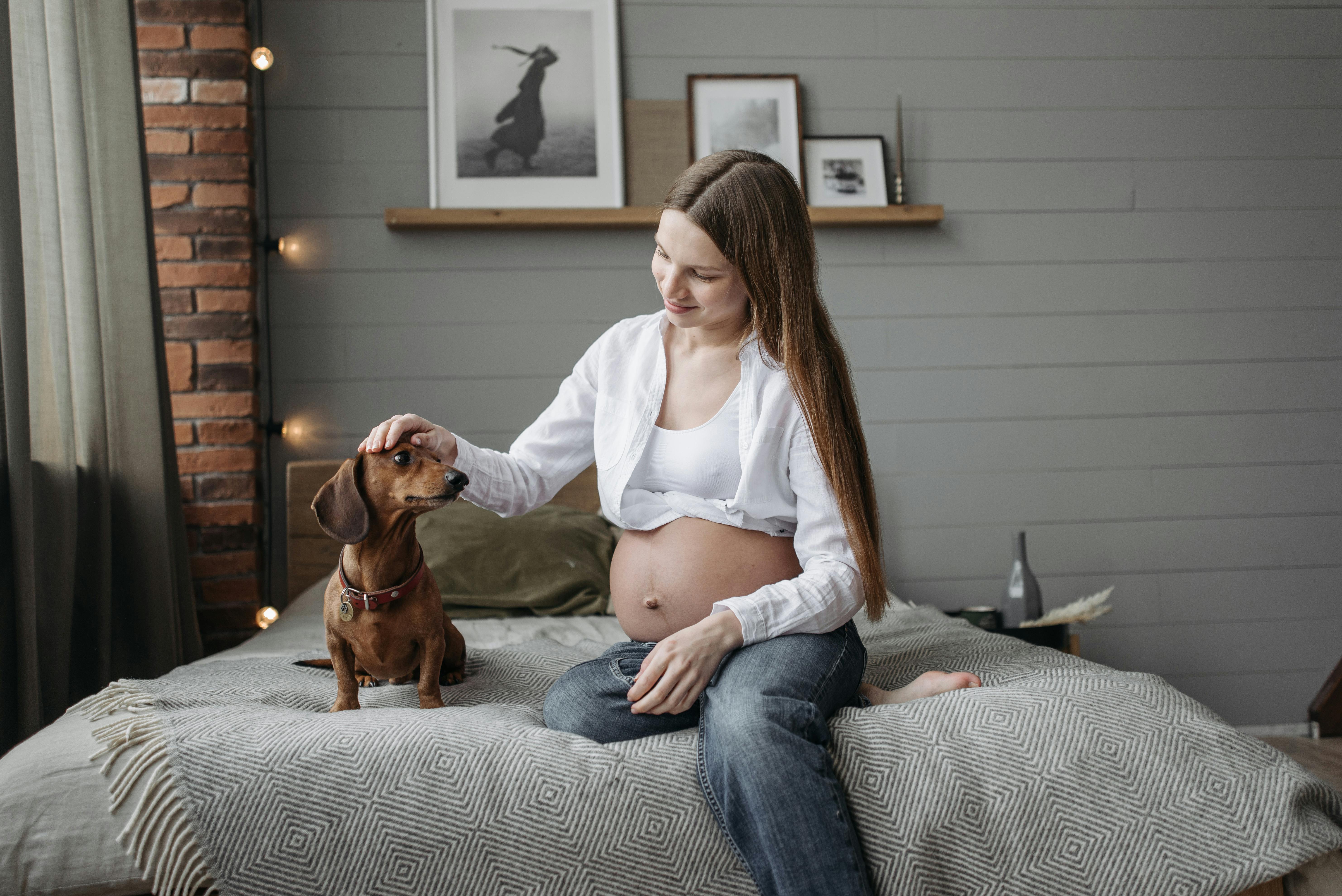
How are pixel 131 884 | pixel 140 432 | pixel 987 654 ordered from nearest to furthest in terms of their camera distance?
pixel 131 884 < pixel 987 654 < pixel 140 432

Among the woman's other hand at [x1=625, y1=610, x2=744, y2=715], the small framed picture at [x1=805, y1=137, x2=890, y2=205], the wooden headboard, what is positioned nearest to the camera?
the woman's other hand at [x1=625, y1=610, x2=744, y2=715]

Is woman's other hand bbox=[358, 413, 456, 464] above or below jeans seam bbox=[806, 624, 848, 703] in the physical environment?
above

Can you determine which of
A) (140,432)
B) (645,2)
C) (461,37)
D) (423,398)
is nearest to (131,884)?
(140,432)

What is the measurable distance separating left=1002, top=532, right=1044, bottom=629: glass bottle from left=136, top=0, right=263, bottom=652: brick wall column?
2.13 m

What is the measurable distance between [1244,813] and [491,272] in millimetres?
2443

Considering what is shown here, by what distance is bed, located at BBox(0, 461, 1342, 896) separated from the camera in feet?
3.27

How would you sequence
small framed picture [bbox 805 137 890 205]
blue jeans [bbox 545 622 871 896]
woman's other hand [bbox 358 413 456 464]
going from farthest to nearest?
small framed picture [bbox 805 137 890 205] < woman's other hand [bbox 358 413 456 464] < blue jeans [bbox 545 622 871 896]

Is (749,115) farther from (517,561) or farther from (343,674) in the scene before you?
(343,674)

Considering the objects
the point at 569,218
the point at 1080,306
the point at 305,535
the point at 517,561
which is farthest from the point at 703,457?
the point at 1080,306

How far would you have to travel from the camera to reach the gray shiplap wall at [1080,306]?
9.80 ft

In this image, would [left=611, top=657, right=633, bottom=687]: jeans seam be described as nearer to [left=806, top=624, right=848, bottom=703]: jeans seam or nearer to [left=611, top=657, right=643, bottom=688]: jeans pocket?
[left=611, top=657, right=643, bottom=688]: jeans pocket

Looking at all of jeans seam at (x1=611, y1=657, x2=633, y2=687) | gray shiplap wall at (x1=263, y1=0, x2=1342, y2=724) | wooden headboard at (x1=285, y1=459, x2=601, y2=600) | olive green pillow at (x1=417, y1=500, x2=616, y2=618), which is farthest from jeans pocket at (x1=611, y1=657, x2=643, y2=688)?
gray shiplap wall at (x1=263, y1=0, x2=1342, y2=724)

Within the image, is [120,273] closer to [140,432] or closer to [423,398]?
[140,432]

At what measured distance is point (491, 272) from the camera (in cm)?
295
